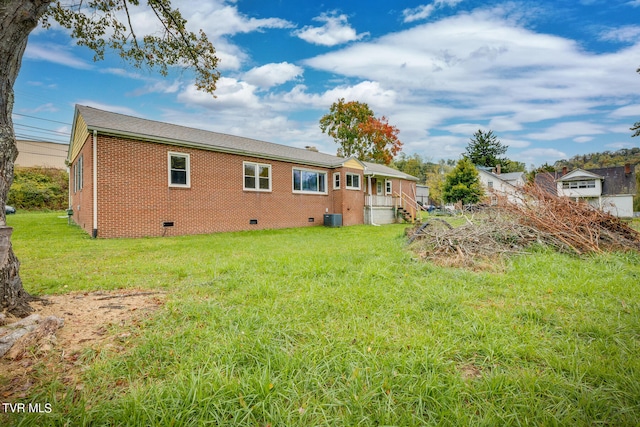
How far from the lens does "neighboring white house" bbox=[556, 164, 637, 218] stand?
3041 cm

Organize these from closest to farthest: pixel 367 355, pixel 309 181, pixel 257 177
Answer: pixel 367 355, pixel 257 177, pixel 309 181

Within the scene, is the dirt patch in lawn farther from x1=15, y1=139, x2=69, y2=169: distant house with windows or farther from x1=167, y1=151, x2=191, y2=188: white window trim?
x1=15, y1=139, x2=69, y2=169: distant house with windows

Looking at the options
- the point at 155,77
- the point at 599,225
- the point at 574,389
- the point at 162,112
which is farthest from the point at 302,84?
the point at 574,389

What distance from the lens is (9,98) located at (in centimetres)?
270

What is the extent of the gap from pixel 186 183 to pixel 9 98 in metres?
8.89

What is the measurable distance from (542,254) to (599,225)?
2.19m

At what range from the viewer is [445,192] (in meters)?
28.9

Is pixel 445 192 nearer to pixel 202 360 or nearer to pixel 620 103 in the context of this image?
pixel 620 103

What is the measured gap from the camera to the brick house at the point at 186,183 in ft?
31.2

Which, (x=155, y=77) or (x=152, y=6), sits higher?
(x=152, y=6)

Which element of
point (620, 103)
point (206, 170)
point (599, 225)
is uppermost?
point (620, 103)

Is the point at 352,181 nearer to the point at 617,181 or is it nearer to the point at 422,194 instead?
the point at 422,194

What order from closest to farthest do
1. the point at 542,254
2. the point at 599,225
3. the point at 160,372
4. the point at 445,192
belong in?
the point at 160,372 → the point at 542,254 → the point at 599,225 → the point at 445,192

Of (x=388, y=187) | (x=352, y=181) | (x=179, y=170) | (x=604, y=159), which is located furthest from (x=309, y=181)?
(x=604, y=159)
